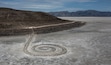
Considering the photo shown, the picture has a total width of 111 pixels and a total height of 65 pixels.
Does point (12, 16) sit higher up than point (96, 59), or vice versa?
point (12, 16)

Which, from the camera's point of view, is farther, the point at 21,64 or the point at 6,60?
the point at 6,60

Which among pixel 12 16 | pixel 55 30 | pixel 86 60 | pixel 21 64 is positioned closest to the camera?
pixel 21 64

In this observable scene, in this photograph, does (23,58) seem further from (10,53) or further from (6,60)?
(10,53)

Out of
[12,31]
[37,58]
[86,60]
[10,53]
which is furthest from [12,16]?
[86,60]

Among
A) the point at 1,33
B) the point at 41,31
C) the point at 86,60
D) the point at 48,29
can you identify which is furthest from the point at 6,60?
the point at 48,29

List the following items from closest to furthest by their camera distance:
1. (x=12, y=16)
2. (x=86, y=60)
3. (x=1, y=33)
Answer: (x=86, y=60)
(x=1, y=33)
(x=12, y=16)

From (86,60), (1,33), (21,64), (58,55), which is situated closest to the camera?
(21,64)

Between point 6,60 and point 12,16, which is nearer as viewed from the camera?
point 6,60

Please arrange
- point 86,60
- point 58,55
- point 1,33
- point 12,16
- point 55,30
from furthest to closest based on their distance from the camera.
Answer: point 12,16, point 55,30, point 1,33, point 58,55, point 86,60

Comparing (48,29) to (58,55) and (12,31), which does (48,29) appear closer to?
(12,31)
